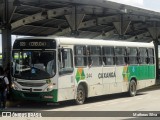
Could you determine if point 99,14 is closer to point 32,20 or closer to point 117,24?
point 117,24

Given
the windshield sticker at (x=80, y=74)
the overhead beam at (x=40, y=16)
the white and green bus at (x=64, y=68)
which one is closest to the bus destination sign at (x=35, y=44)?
the white and green bus at (x=64, y=68)

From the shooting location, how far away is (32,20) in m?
30.8

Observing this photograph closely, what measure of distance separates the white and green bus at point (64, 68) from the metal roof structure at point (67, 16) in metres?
4.80

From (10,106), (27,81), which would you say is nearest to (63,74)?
(27,81)

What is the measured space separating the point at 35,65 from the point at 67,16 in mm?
13325

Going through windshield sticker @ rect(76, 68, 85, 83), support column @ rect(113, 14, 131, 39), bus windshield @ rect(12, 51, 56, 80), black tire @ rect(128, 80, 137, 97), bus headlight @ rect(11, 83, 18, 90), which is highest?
support column @ rect(113, 14, 131, 39)

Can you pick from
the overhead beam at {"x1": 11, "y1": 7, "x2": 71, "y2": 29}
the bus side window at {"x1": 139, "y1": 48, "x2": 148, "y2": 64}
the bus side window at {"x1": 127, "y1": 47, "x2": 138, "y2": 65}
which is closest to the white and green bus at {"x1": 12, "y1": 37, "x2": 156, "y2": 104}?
the bus side window at {"x1": 127, "y1": 47, "x2": 138, "y2": 65}

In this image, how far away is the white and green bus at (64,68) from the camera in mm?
16500

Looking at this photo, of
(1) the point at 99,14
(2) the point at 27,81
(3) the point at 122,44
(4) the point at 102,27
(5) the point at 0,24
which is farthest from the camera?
(4) the point at 102,27

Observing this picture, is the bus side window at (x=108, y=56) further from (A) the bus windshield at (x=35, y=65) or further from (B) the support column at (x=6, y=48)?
(B) the support column at (x=6, y=48)

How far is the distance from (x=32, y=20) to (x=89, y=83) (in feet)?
44.1

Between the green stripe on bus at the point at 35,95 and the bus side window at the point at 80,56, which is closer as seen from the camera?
the green stripe on bus at the point at 35,95

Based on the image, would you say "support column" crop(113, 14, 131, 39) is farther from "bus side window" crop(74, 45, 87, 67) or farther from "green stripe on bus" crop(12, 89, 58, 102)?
"green stripe on bus" crop(12, 89, 58, 102)

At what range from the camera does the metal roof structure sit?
83.5 ft
